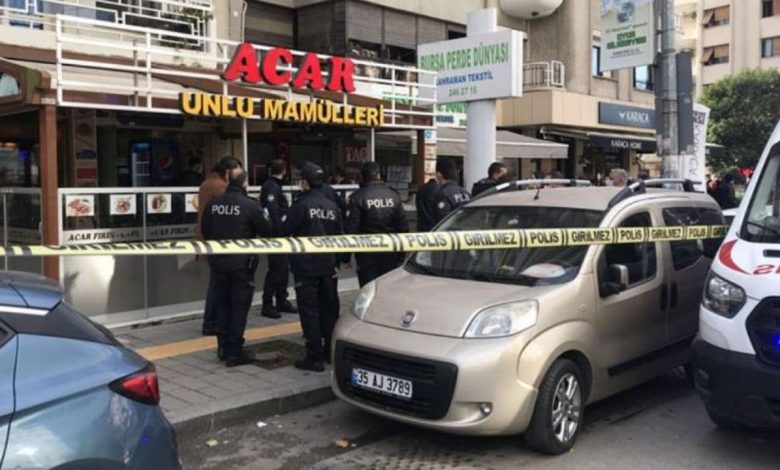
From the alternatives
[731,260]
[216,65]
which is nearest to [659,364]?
[731,260]

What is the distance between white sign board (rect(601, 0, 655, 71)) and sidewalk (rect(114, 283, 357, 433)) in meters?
5.85

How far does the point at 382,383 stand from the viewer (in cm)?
486

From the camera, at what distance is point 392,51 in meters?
17.8

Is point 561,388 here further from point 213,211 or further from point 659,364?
point 213,211

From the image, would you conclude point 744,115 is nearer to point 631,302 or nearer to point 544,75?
point 544,75

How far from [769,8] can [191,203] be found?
5316 cm

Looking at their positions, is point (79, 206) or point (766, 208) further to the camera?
point (79, 206)

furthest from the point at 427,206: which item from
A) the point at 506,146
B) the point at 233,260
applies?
the point at 506,146

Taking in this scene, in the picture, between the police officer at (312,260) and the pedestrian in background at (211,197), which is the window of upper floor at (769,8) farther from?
the police officer at (312,260)

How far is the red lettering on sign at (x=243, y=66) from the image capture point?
A: 8633 millimetres

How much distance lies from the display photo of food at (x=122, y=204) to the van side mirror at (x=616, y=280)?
5.27 m

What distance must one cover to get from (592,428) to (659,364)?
860mm

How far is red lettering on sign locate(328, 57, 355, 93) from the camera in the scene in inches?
380

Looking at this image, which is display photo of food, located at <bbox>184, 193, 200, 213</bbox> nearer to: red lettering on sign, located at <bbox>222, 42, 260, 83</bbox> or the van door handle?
red lettering on sign, located at <bbox>222, 42, 260, 83</bbox>
